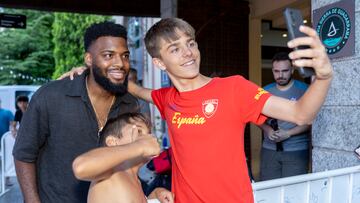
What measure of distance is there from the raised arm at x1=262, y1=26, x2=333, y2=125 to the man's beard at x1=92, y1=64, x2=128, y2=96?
979 mm

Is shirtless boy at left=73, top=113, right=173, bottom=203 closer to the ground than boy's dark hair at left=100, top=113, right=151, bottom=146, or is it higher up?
closer to the ground

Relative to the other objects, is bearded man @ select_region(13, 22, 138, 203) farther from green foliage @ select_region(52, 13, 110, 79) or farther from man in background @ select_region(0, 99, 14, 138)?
green foliage @ select_region(52, 13, 110, 79)

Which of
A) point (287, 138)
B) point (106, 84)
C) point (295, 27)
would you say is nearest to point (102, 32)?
point (106, 84)

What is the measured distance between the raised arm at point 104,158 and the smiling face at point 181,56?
47 centimetres

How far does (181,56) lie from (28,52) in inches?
1170

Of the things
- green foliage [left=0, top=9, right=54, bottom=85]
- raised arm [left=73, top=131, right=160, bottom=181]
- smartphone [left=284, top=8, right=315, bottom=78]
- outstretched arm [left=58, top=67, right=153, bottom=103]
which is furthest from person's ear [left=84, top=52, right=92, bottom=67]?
green foliage [left=0, top=9, right=54, bottom=85]

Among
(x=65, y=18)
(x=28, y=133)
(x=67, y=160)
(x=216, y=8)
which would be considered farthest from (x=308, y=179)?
(x=65, y=18)

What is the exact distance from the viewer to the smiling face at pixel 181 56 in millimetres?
1861

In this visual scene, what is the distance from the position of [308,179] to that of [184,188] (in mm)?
741

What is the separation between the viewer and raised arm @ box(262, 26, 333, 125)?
1.35 meters

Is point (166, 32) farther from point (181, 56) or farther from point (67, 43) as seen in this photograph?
point (67, 43)

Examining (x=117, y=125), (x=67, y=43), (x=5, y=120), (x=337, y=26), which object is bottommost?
(x=5, y=120)

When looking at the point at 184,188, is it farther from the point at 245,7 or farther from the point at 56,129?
the point at 245,7

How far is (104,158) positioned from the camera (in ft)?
4.85
